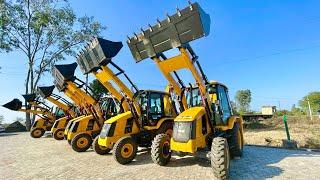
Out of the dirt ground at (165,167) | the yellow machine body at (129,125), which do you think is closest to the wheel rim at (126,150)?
the dirt ground at (165,167)

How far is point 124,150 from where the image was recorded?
8.07 m

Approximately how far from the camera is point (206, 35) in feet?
20.8

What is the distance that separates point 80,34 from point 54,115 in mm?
11624

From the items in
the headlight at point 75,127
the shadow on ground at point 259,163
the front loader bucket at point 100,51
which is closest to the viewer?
the shadow on ground at point 259,163

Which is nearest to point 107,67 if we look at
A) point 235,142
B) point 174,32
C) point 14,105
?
point 174,32

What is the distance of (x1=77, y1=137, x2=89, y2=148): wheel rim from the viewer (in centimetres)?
1074

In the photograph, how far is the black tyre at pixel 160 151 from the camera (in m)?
7.23

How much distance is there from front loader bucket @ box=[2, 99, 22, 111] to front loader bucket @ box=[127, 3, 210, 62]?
1523 cm

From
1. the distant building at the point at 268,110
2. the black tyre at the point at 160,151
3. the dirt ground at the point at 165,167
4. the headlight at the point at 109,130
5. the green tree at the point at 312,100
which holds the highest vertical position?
the green tree at the point at 312,100

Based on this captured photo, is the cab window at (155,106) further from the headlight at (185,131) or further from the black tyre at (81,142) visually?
the black tyre at (81,142)

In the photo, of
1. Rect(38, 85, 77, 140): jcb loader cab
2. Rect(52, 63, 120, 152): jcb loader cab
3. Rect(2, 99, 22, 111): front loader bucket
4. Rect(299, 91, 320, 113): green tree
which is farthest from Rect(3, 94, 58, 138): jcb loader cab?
Rect(299, 91, 320, 113): green tree

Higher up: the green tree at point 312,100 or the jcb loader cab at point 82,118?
the green tree at point 312,100

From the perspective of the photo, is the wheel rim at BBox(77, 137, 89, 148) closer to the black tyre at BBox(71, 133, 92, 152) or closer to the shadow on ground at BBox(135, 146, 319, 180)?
the black tyre at BBox(71, 133, 92, 152)

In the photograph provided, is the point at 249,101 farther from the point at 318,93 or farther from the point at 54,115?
the point at 54,115
